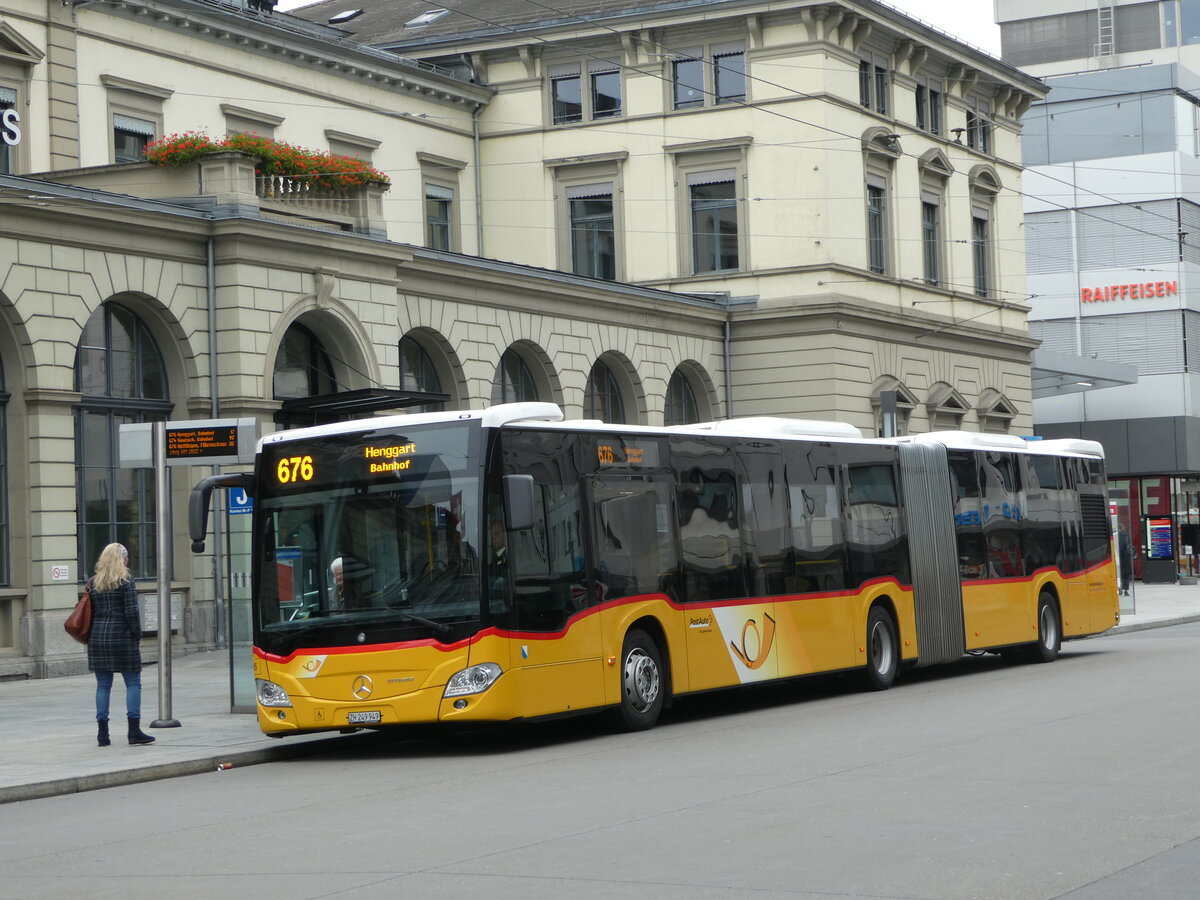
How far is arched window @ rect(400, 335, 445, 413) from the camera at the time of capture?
31719 millimetres

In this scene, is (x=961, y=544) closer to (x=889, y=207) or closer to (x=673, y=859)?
(x=673, y=859)

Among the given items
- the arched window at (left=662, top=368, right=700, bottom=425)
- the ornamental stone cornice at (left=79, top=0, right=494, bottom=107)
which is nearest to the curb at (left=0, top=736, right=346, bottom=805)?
the ornamental stone cornice at (left=79, top=0, right=494, bottom=107)

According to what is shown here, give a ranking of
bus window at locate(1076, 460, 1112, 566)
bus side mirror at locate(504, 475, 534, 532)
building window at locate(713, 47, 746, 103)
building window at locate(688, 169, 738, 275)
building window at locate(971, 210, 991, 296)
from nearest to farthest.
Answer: bus side mirror at locate(504, 475, 534, 532)
bus window at locate(1076, 460, 1112, 566)
building window at locate(713, 47, 746, 103)
building window at locate(688, 169, 738, 275)
building window at locate(971, 210, 991, 296)

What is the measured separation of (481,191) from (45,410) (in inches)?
788

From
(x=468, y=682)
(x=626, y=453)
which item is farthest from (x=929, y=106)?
(x=468, y=682)

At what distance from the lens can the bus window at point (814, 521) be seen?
1972 cm

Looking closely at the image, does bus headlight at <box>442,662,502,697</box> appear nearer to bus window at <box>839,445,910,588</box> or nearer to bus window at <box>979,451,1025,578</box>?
bus window at <box>839,445,910,588</box>

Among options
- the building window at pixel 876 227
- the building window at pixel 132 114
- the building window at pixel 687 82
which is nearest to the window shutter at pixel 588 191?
the building window at pixel 687 82

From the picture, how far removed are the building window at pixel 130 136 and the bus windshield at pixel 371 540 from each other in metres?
17.9

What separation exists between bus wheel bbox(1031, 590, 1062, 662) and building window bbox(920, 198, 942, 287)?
2097 cm

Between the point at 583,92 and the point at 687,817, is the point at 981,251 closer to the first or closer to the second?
the point at 583,92

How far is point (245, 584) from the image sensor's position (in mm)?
18484

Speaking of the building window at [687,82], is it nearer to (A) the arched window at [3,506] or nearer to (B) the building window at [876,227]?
(B) the building window at [876,227]

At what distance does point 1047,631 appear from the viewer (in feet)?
82.6
